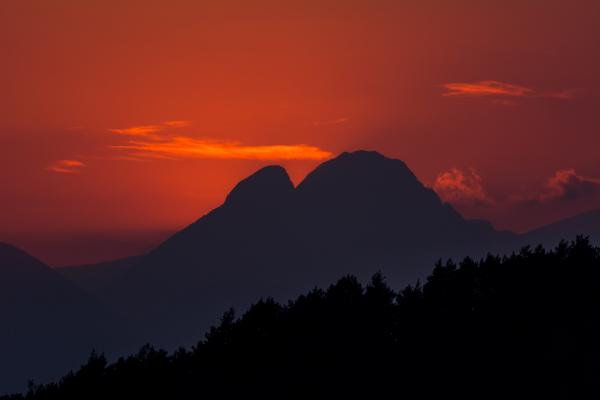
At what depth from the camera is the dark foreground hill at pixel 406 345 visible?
285 feet

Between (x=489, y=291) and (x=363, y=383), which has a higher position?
(x=489, y=291)

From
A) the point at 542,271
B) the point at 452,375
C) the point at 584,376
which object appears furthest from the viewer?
the point at 542,271

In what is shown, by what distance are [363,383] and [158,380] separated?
16118 mm

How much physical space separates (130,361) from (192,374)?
4.88 m

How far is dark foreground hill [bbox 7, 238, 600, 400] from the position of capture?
87000 mm

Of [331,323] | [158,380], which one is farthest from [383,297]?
[158,380]

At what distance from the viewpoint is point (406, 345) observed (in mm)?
93312

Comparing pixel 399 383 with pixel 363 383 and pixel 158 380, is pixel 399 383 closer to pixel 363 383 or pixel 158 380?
pixel 363 383

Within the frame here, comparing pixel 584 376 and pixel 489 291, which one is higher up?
pixel 489 291

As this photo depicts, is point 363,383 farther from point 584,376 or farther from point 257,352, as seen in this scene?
point 584,376

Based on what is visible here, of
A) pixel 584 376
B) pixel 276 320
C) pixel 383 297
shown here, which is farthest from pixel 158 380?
pixel 584 376

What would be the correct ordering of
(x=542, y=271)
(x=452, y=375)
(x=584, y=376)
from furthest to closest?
(x=542, y=271) < (x=452, y=375) < (x=584, y=376)

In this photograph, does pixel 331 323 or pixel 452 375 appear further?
pixel 331 323

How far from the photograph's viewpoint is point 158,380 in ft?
316
